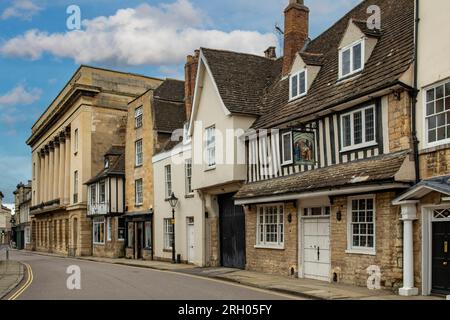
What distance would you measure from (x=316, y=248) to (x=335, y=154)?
11.0ft

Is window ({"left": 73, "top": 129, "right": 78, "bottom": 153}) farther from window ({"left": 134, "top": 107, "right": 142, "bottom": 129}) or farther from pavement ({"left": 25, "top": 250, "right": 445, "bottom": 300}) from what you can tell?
pavement ({"left": 25, "top": 250, "right": 445, "bottom": 300})

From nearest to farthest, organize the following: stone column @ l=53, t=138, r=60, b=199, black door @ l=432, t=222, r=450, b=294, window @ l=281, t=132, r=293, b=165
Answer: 1. black door @ l=432, t=222, r=450, b=294
2. window @ l=281, t=132, r=293, b=165
3. stone column @ l=53, t=138, r=60, b=199

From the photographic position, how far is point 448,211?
14.2 m

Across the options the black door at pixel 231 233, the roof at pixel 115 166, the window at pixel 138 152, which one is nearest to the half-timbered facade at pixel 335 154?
the black door at pixel 231 233

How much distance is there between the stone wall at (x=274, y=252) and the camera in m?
20.7

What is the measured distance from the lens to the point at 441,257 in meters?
14.3

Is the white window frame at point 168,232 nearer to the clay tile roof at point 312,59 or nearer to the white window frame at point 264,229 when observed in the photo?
the white window frame at point 264,229

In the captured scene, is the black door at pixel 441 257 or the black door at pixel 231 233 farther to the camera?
the black door at pixel 231 233

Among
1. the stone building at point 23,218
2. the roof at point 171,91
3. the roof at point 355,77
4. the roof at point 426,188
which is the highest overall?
the roof at point 171,91

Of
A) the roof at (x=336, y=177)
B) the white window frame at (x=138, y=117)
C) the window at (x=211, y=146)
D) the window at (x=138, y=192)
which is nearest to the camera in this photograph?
the roof at (x=336, y=177)

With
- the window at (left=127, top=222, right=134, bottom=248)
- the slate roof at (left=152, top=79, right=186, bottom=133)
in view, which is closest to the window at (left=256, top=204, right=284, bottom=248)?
the slate roof at (left=152, top=79, right=186, bottom=133)

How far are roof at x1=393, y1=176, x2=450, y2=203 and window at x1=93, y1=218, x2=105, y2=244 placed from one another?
32.5 m

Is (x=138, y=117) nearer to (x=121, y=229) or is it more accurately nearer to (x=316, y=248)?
(x=121, y=229)

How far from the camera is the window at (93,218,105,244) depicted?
4432 cm
